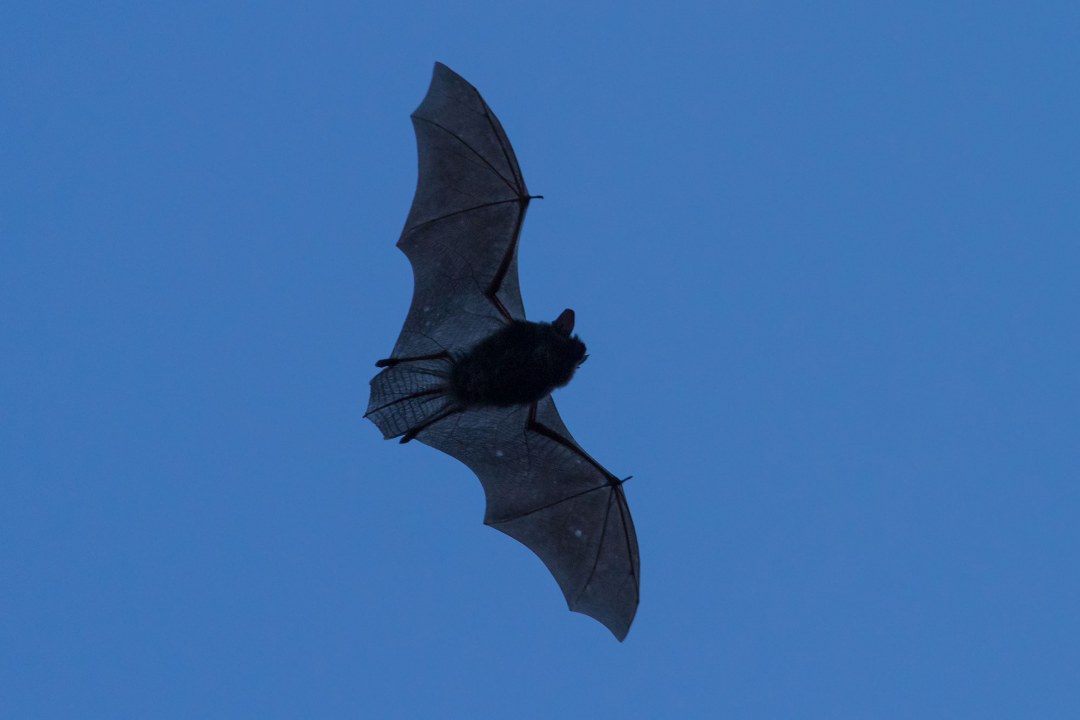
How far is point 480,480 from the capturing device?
37.8ft

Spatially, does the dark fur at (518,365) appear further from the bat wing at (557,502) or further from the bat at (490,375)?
the bat wing at (557,502)

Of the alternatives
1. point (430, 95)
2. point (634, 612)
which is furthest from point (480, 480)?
point (430, 95)

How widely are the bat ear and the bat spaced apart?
1 centimetres

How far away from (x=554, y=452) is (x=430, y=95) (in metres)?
4.42

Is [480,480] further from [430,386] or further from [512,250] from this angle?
[512,250]

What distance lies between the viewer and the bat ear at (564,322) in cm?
1062

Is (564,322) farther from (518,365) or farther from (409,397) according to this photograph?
(409,397)

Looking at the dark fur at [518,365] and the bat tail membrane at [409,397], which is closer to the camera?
the dark fur at [518,365]

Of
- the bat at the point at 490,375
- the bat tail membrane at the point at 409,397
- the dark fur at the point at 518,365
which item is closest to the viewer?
the dark fur at the point at 518,365

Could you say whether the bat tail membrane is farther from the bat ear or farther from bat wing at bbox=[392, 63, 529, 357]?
the bat ear

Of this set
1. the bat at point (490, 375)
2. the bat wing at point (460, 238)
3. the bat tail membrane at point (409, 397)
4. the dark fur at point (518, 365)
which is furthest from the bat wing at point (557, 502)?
the bat wing at point (460, 238)

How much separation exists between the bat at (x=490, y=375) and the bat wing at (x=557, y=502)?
0.01 metres

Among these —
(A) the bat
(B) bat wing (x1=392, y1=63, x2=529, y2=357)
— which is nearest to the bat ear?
(A) the bat

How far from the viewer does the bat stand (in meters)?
10.6
